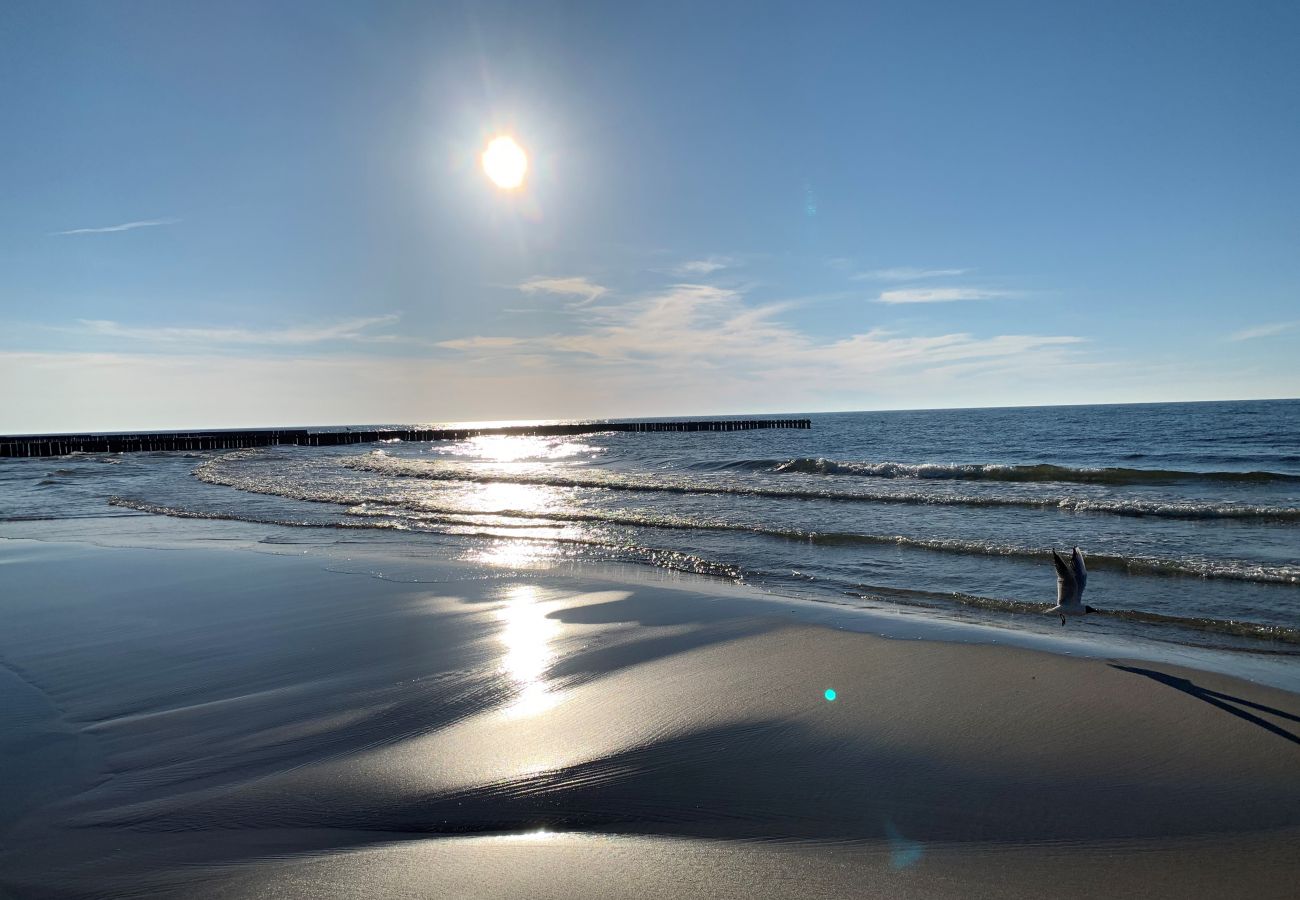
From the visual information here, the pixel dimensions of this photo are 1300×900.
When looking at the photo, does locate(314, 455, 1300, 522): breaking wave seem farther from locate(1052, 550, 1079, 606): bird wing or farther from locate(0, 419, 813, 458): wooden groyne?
locate(0, 419, 813, 458): wooden groyne

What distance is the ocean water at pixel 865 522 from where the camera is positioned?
800 cm

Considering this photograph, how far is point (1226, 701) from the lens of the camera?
15.5 feet

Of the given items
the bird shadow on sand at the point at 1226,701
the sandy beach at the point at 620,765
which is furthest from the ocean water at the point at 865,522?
the sandy beach at the point at 620,765

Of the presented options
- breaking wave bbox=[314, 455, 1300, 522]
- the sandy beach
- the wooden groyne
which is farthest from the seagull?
the wooden groyne

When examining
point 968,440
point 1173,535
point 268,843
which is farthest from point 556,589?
point 968,440

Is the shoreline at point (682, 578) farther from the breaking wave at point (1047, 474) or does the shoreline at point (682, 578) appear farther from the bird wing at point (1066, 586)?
the breaking wave at point (1047, 474)

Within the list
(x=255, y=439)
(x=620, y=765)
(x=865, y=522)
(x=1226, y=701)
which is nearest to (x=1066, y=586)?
(x=1226, y=701)

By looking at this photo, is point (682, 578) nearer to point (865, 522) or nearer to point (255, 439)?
point (865, 522)

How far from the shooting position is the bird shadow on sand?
169 inches

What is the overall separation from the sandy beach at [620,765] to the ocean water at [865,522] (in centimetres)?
228

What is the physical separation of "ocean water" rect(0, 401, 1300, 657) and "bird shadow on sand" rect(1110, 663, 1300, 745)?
1482 mm

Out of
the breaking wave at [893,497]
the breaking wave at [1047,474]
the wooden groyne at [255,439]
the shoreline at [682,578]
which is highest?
the wooden groyne at [255,439]

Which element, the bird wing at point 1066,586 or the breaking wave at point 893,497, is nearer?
the bird wing at point 1066,586

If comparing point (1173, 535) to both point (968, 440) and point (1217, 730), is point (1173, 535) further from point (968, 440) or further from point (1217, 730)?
point (968, 440)
